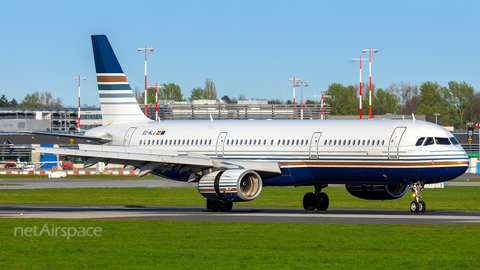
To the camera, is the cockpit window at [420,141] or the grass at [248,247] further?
the cockpit window at [420,141]

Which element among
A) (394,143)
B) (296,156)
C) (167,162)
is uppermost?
(394,143)

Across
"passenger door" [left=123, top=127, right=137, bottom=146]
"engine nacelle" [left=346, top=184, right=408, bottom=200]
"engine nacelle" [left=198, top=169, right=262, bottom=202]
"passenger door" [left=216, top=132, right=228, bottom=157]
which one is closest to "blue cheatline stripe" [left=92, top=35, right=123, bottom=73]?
"passenger door" [left=123, top=127, right=137, bottom=146]

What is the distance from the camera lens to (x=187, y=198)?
157 feet

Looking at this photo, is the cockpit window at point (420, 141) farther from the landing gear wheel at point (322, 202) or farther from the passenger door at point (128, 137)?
the passenger door at point (128, 137)

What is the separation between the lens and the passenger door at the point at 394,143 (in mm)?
31734

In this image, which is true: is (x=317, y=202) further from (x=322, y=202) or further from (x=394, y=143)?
(x=394, y=143)

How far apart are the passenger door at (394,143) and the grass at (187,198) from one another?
25.7ft

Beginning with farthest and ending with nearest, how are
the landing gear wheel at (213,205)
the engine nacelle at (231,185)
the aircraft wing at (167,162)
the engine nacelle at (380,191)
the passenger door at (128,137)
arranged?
1. the passenger door at (128,137)
2. the landing gear wheel at (213,205)
3. the engine nacelle at (380,191)
4. the aircraft wing at (167,162)
5. the engine nacelle at (231,185)

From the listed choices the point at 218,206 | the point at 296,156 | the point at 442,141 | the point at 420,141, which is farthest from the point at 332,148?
the point at 218,206

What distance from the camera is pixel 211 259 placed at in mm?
18406

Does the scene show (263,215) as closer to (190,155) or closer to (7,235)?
(190,155)

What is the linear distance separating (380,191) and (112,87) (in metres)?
17.4

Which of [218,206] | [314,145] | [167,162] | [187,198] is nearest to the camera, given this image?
[314,145]

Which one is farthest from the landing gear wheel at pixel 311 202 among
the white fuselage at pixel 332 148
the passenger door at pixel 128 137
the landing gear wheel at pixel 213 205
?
the passenger door at pixel 128 137
